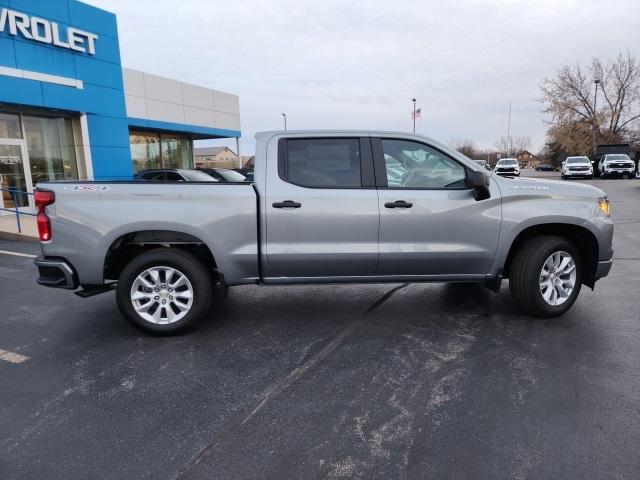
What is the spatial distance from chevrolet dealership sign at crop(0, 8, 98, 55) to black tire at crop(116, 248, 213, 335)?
40.2 feet

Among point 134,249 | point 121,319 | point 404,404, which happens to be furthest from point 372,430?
point 121,319

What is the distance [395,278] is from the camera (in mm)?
4703

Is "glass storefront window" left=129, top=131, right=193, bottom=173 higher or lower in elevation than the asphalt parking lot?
higher

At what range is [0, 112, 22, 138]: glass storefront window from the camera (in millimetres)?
13836

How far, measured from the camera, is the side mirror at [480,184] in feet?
14.1

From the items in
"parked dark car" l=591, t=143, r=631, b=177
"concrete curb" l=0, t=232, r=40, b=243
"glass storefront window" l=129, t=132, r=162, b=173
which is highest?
"glass storefront window" l=129, t=132, r=162, b=173

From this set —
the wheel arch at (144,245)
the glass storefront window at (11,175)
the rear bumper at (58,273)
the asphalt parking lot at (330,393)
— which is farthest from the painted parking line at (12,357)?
the glass storefront window at (11,175)

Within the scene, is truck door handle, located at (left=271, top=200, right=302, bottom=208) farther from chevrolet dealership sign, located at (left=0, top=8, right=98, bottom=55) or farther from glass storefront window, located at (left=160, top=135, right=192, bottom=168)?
glass storefront window, located at (left=160, top=135, right=192, bottom=168)

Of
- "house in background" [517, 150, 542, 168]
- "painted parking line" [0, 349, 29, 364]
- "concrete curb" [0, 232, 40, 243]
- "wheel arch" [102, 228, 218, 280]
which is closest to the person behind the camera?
"painted parking line" [0, 349, 29, 364]

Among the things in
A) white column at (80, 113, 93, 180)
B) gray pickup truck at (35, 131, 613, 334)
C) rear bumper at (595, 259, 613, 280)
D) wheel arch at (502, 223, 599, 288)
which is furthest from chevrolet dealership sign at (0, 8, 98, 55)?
rear bumper at (595, 259, 613, 280)

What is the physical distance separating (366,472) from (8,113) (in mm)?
15719

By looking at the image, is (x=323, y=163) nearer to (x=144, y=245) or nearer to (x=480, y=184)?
(x=480, y=184)

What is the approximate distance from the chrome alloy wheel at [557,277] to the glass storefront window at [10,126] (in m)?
15.1

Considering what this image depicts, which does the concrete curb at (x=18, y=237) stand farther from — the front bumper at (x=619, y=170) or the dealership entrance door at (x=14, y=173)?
the front bumper at (x=619, y=170)
